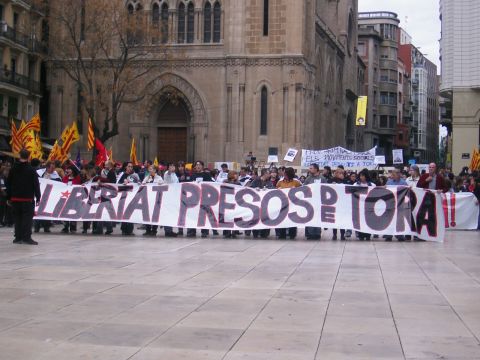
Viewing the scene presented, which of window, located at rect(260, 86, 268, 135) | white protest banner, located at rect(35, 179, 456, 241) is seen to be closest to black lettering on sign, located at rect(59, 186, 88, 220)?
white protest banner, located at rect(35, 179, 456, 241)

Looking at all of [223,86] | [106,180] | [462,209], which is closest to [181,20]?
[223,86]

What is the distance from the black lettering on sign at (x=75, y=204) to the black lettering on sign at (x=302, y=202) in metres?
5.04

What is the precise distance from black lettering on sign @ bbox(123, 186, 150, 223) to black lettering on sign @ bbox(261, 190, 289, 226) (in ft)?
9.16

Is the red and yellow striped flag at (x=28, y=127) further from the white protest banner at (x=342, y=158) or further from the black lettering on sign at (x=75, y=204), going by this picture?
the white protest banner at (x=342, y=158)

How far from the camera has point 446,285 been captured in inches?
428

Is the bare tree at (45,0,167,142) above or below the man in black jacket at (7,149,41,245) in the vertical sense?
above

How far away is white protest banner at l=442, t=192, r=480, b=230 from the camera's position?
2345 cm

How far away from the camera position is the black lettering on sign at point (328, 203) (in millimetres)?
18594

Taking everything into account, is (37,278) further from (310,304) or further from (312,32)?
(312,32)

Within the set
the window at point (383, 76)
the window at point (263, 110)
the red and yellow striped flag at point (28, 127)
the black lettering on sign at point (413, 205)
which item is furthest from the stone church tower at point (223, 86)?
the window at point (383, 76)

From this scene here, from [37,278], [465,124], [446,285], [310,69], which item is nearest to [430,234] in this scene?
[446,285]

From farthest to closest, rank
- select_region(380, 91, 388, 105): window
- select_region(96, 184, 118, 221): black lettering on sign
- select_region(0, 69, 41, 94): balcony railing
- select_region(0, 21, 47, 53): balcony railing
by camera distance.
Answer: select_region(380, 91, 388, 105): window, select_region(0, 69, 41, 94): balcony railing, select_region(0, 21, 47, 53): balcony railing, select_region(96, 184, 118, 221): black lettering on sign

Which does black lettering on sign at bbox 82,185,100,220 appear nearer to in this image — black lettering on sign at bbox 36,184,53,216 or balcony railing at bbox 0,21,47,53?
black lettering on sign at bbox 36,184,53,216

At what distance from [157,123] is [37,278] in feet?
139
